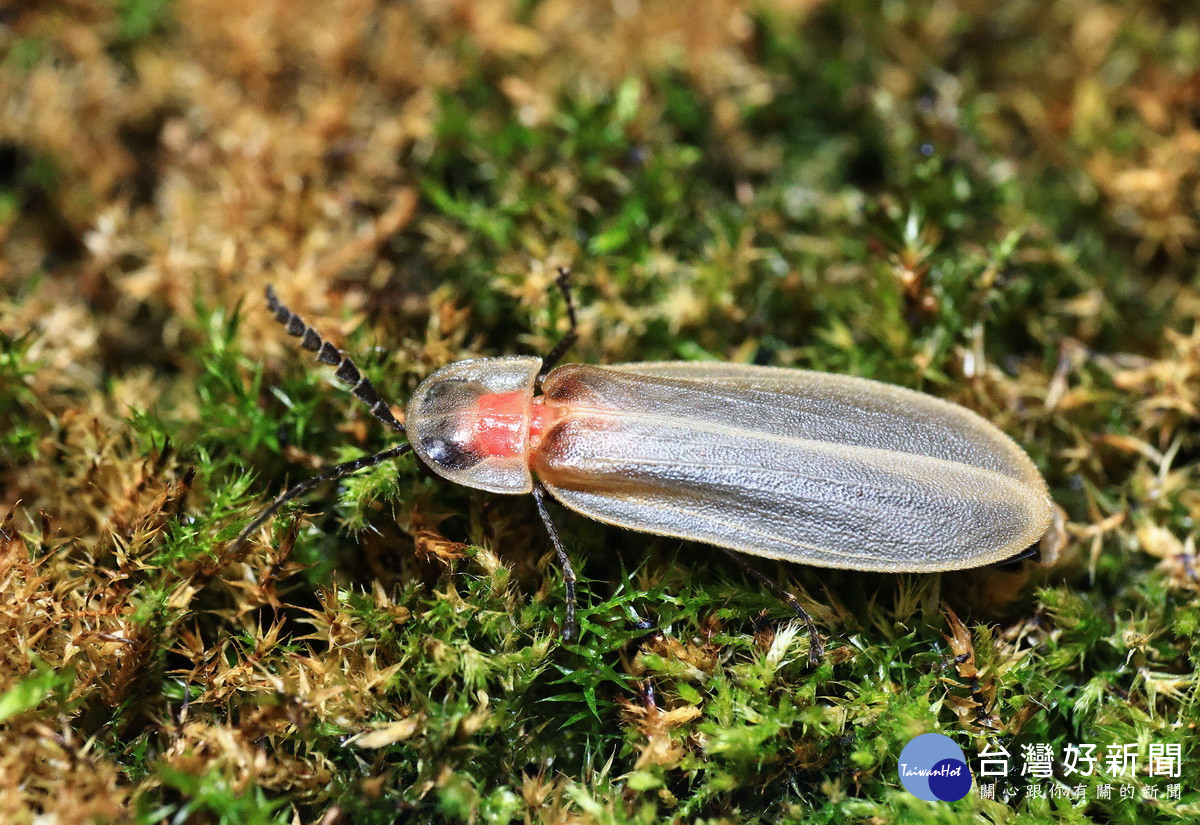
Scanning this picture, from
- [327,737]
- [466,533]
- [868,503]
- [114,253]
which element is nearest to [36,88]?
[114,253]

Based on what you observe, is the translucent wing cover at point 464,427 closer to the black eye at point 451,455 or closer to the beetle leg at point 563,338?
the black eye at point 451,455

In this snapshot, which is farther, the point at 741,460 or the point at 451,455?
the point at 451,455

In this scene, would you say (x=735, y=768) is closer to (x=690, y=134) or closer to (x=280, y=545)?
(x=280, y=545)

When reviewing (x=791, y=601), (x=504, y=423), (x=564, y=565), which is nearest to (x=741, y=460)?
(x=791, y=601)

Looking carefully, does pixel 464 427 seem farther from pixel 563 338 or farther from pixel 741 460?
pixel 741 460

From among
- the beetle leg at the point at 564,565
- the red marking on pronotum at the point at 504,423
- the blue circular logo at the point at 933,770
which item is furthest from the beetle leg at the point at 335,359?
the blue circular logo at the point at 933,770

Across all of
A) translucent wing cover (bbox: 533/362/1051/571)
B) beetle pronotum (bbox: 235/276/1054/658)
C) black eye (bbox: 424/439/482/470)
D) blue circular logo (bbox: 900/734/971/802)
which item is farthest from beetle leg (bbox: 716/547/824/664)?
black eye (bbox: 424/439/482/470)

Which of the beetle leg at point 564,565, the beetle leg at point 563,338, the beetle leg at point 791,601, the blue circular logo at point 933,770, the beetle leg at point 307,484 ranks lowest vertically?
the blue circular logo at point 933,770
